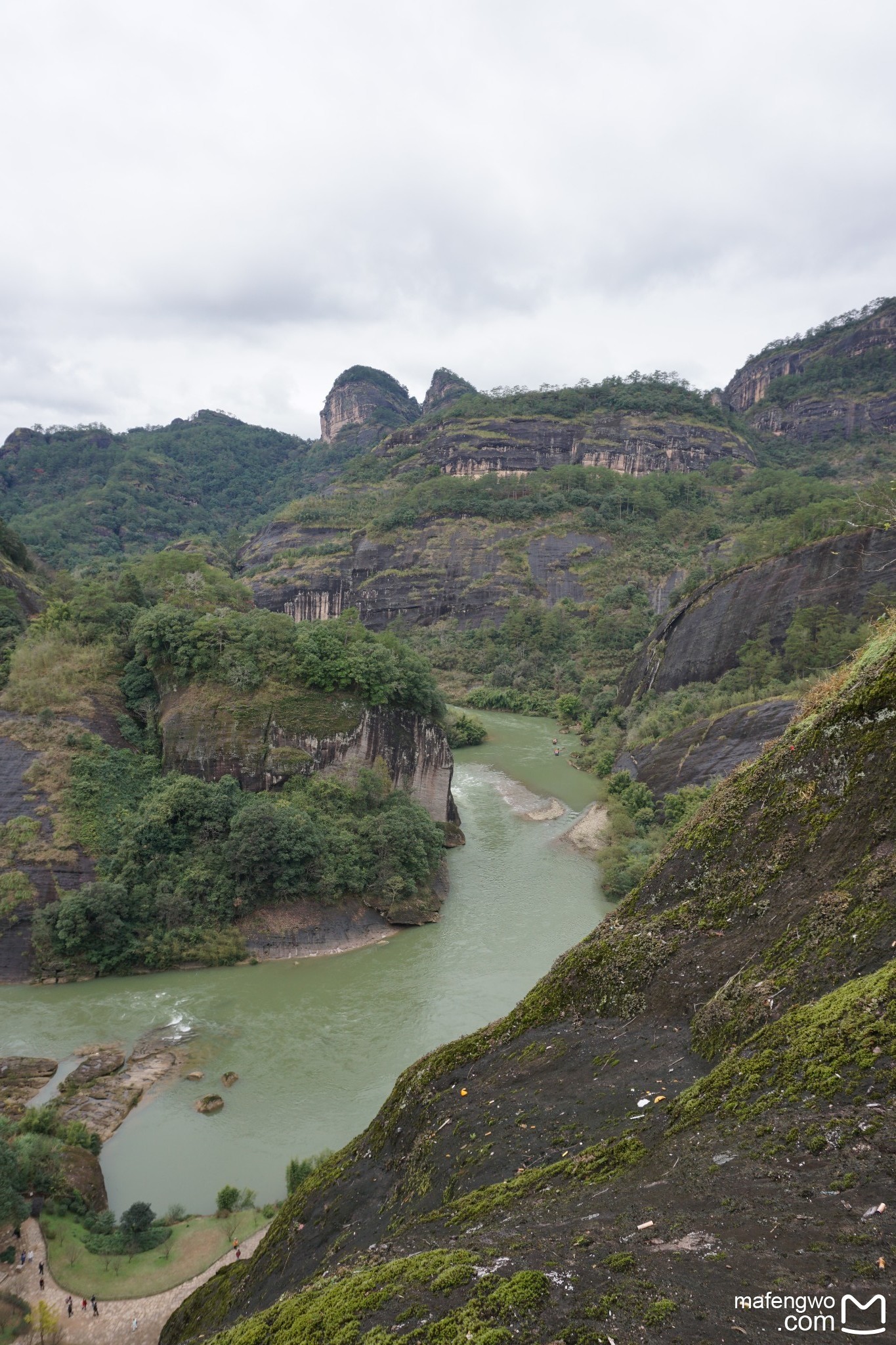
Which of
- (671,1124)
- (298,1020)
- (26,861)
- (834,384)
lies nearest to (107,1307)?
(298,1020)

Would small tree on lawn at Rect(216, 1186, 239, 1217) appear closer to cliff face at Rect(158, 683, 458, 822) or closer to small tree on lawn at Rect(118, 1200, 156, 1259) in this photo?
small tree on lawn at Rect(118, 1200, 156, 1259)

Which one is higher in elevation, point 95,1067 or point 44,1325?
point 95,1067

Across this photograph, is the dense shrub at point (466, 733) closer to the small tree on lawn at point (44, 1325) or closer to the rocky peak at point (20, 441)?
the small tree on lawn at point (44, 1325)

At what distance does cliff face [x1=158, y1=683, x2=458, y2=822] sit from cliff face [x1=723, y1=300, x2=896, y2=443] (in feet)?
331

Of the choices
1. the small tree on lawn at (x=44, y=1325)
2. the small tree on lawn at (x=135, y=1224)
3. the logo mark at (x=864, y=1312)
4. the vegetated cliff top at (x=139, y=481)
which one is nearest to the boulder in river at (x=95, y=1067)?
the small tree on lawn at (x=135, y=1224)

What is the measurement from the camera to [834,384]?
346ft

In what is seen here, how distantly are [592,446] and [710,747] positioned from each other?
75548 mm

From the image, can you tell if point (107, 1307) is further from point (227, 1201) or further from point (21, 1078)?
point (21, 1078)

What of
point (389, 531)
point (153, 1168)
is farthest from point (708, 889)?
point (389, 531)

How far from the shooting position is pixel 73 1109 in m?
15.1

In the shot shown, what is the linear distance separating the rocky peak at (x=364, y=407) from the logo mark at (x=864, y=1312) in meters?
163

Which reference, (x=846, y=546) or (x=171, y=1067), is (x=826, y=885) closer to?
(x=171, y=1067)

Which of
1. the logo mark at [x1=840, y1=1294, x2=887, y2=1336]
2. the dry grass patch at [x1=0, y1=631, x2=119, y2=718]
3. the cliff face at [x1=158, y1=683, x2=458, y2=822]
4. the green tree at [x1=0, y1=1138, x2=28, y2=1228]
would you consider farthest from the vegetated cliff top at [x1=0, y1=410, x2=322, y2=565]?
the logo mark at [x1=840, y1=1294, x2=887, y2=1336]

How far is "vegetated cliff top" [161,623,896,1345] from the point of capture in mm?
2801
